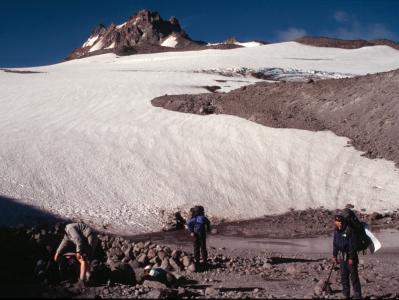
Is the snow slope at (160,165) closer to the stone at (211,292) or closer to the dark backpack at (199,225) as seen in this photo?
the dark backpack at (199,225)

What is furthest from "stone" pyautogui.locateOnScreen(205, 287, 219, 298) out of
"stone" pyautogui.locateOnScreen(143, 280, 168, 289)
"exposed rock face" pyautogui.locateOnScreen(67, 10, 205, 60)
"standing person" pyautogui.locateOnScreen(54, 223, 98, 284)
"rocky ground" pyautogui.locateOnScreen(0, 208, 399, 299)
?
"exposed rock face" pyautogui.locateOnScreen(67, 10, 205, 60)

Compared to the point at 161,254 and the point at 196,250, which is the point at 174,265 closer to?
the point at 161,254

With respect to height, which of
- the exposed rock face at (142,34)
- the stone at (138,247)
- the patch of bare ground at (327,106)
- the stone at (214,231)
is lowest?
the stone at (138,247)

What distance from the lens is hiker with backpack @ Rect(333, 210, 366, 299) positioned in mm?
8930

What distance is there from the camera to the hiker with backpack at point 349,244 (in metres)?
8.93

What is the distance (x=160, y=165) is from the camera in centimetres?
2070

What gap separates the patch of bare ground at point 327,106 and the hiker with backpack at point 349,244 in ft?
45.3

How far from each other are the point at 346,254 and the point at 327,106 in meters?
18.8

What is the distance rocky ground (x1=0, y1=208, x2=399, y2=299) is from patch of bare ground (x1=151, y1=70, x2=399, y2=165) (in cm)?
869

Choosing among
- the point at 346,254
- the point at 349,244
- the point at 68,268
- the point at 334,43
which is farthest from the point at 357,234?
the point at 334,43

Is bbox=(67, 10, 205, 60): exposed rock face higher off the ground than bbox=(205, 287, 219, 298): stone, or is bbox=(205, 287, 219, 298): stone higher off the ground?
bbox=(67, 10, 205, 60): exposed rock face

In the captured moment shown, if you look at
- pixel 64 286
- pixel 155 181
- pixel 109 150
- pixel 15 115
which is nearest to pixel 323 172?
pixel 155 181

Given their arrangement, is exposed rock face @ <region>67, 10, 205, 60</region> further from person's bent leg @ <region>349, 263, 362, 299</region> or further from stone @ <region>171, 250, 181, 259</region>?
person's bent leg @ <region>349, 263, 362, 299</region>

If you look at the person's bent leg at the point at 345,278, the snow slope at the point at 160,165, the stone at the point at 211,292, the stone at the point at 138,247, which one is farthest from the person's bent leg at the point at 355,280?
the snow slope at the point at 160,165
